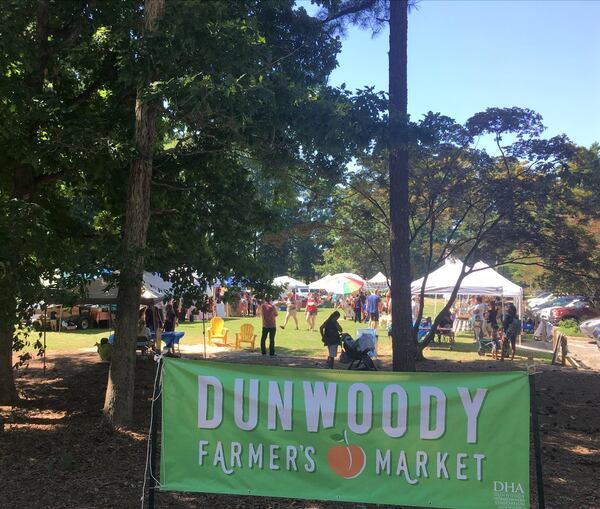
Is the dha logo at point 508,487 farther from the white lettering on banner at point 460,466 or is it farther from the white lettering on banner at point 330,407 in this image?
the white lettering on banner at point 330,407

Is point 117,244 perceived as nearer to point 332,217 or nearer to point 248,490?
point 248,490

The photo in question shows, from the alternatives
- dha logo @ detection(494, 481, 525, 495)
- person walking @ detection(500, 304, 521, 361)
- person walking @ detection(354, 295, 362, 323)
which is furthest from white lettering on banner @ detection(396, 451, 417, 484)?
person walking @ detection(354, 295, 362, 323)

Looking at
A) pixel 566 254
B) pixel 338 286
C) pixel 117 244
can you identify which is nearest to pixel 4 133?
pixel 117 244

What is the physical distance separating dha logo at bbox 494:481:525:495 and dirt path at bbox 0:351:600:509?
138cm

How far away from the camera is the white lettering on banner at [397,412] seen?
397 cm

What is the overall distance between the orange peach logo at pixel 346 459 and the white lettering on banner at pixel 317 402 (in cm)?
17

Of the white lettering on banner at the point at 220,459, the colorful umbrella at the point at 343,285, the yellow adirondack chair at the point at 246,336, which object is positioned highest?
the colorful umbrella at the point at 343,285

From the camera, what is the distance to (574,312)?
30.0 meters

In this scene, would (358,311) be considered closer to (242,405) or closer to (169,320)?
(169,320)

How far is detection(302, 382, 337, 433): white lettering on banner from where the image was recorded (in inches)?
159

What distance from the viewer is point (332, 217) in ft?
48.3

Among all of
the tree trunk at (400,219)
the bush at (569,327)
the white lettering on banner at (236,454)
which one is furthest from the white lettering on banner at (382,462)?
the bush at (569,327)

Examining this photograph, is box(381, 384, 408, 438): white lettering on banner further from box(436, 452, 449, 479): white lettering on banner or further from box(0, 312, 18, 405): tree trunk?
box(0, 312, 18, 405): tree trunk

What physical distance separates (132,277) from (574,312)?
95.6 ft
